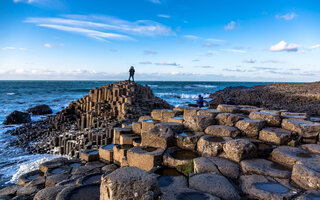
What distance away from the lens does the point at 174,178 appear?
13.0 ft

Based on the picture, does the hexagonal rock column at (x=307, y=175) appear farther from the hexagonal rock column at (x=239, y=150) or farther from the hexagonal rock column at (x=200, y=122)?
the hexagonal rock column at (x=200, y=122)

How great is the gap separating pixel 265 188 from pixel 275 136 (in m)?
1.99

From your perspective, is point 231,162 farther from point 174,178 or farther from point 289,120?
point 289,120

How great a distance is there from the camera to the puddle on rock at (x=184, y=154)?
493cm

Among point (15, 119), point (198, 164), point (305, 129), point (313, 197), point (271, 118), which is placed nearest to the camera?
point (313, 197)

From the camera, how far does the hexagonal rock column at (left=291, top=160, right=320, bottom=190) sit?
10.4 ft

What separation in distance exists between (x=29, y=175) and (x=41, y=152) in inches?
170

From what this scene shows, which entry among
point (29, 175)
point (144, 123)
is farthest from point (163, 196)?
point (29, 175)

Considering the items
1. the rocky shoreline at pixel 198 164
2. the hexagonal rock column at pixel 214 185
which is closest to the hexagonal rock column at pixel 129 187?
the rocky shoreline at pixel 198 164

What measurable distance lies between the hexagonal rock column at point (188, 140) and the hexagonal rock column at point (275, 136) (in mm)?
1589

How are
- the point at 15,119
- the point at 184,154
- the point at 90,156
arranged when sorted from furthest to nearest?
the point at 15,119, the point at 90,156, the point at 184,154

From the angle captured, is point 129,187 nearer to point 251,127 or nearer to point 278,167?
A: point 278,167

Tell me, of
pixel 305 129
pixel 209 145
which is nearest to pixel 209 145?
pixel 209 145

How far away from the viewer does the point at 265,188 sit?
3.33 meters
